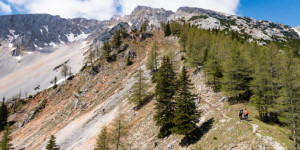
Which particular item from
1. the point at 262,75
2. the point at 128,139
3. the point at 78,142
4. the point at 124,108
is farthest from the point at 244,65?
the point at 78,142

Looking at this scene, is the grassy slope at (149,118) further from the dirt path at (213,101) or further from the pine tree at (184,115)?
the pine tree at (184,115)

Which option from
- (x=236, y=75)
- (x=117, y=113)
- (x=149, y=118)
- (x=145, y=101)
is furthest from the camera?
(x=145, y=101)

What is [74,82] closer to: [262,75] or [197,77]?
[197,77]

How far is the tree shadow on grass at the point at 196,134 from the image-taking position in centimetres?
2289

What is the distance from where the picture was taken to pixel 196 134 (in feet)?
76.5

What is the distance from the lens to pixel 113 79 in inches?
3041

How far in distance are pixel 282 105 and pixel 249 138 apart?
8.44m

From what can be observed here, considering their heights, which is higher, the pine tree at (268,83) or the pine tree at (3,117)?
the pine tree at (268,83)

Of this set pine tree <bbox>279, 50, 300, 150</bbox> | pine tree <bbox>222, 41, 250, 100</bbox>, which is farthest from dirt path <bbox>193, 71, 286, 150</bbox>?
pine tree <bbox>279, 50, 300, 150</bbox>

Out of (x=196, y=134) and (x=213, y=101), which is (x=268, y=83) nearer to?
(x=213, y=101)

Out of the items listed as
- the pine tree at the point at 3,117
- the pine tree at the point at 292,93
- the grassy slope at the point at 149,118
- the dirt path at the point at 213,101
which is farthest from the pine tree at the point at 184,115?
the pine tree at the point at 3,117

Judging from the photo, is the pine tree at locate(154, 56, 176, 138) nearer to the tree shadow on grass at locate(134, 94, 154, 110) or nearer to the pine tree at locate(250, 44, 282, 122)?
the pine tree at locate(250, 44, 282, 122)

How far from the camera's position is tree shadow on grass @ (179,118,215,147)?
901 inches

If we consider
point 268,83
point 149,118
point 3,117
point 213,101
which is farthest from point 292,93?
point 3,117
